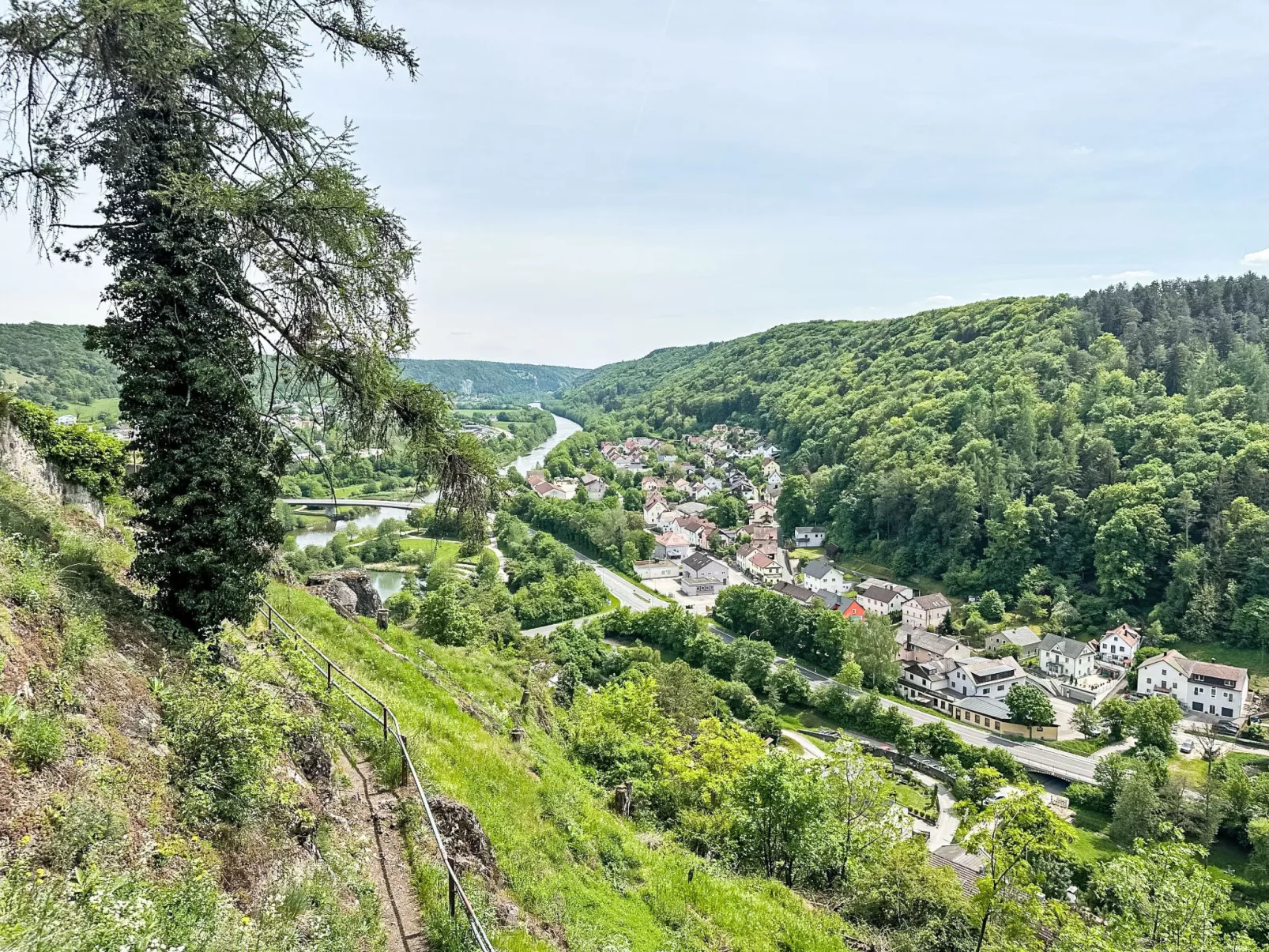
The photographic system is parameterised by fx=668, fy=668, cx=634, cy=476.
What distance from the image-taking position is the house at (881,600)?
201 feet

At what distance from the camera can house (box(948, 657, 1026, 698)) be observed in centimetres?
4553

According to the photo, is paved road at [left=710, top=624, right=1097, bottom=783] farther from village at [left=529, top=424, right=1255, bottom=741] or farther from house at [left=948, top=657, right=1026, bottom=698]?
house at [left=948, top=657, right=1026, bottom=698]

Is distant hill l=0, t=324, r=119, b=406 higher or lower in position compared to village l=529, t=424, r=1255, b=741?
higher

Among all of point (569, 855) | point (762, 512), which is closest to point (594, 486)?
point (762, 512)

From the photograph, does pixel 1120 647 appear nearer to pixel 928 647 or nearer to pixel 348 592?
pixel 928 647

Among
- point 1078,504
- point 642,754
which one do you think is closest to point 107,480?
point 642,754

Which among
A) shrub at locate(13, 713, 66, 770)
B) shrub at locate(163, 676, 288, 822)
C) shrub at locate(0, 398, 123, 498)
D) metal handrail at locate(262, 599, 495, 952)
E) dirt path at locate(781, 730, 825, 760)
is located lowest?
dirt path at locate(781, 730, 825, 760)

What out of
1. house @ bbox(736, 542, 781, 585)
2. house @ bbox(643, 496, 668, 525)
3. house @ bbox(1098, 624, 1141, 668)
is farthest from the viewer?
house @ bbox(643, 496, 668, 525)

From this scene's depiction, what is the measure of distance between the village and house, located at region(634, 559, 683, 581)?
14 centimetres

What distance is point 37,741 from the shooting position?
432cm

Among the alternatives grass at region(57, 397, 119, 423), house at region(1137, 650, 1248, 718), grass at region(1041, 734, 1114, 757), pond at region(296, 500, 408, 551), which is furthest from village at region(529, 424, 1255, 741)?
grass at region(57, 397, 119, 423)

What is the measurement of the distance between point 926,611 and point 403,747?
6032 cm

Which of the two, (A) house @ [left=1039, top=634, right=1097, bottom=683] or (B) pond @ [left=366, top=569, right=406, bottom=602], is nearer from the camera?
(A) house @ [left=1039, top=634, right=1097, bottom=683]

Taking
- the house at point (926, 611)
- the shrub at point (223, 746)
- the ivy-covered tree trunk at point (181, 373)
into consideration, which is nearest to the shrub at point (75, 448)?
the ivy-covered tree trunk at point (181, 373)
